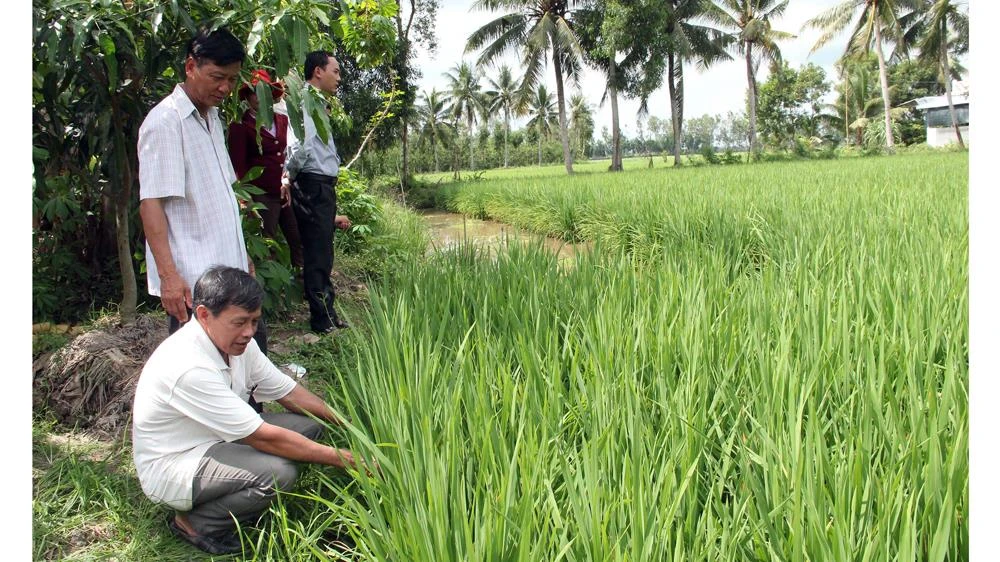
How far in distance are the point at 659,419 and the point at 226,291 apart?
→ 1050 millimetres

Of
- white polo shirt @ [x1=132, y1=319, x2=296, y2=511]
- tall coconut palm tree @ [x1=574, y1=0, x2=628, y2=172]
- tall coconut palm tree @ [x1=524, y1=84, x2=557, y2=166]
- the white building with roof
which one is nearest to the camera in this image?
white polo shirt @ [x1=132, y1=319, x2=296, y2=511]

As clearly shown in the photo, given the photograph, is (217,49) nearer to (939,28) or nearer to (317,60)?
(317,60)

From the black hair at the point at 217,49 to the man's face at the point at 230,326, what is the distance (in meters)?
0.69

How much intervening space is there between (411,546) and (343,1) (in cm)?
164

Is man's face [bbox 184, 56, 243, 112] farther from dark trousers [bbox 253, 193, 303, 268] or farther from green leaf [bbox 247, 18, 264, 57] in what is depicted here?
dark trousers [bbox 253, 193, 303, 268]

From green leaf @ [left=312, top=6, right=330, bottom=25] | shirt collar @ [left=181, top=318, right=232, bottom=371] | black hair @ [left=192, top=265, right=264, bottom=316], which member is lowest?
shirt collar @ [left=181, top=318, right=232, bottom=371]

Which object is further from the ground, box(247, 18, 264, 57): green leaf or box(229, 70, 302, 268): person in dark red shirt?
box(247, 18, 264, 57): green leaf

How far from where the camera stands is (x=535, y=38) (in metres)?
18.2

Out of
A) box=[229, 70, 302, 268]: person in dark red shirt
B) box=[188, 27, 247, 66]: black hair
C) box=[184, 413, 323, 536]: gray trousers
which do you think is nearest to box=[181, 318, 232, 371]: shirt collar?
box=[184, 413, 323, 536]: gray trousers

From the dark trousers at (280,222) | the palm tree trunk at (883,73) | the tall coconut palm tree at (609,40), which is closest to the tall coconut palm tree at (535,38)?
the tall coconut palm tree at (609,40)

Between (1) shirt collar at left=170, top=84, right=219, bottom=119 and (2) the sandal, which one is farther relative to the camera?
(1) shirt collar at left=170, top=84, right=219, bottom=119

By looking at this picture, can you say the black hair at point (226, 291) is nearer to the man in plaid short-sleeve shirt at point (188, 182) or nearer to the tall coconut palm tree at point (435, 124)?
the man in plaid short-sleeve shirt at point (188, 182)

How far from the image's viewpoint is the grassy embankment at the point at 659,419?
3.78ft

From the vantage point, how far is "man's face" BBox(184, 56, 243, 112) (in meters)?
1.94
